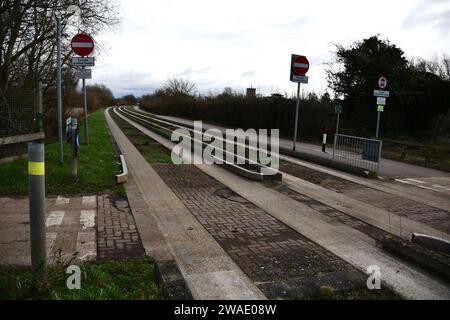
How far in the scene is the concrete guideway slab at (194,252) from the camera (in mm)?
3988

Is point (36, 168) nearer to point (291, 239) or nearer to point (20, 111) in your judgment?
point (291, 239)

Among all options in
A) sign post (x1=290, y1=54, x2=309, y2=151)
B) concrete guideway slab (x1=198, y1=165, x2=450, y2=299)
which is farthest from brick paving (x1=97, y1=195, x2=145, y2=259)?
sign post (x1=290, y1=54, x2=309, y2=151)

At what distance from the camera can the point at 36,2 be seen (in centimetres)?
1557

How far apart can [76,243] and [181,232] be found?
1435 mm

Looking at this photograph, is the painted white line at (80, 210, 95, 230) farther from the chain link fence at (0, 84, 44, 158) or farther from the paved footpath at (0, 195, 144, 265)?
the chain link fence at (0, 84, 44, 158)

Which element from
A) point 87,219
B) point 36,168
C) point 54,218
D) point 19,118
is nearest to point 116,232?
point 87,219

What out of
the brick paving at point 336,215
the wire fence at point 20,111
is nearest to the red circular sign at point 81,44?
the wire fence at point 20,111

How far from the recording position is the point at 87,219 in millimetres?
6223

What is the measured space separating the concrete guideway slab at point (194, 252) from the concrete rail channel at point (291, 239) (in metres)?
0.14

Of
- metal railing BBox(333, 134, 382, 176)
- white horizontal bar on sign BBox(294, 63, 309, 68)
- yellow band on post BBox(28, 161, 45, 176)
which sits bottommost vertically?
metal railing BBox(333, 134, 382, 176)

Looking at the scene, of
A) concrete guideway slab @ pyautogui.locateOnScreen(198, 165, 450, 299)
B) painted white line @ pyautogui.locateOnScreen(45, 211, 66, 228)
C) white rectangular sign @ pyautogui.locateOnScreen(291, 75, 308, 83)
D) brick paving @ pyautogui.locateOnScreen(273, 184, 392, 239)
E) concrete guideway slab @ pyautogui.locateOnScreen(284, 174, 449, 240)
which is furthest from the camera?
white rectangular sign @ pyautogui.locateOnScreen(291, 75, 308, 83)

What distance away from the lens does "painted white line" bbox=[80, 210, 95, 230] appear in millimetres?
5912

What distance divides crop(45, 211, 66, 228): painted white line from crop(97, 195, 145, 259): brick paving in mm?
561
